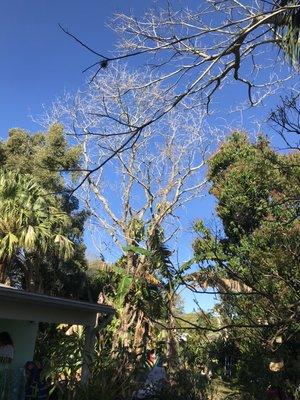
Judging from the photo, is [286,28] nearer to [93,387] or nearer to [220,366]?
[93,387]

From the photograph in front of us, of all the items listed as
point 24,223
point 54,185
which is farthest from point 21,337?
point 54,185

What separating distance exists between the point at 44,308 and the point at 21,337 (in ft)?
12.5

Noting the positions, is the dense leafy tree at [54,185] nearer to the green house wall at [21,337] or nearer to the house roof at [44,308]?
the green house wall at [21,337]

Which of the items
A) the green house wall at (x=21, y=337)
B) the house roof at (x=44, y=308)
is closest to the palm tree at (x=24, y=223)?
the green house wall at (x=21, y=337)

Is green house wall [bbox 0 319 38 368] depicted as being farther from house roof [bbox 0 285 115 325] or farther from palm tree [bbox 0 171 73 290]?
palm tree [bbox 0 171 73 290]

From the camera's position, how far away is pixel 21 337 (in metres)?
12.8

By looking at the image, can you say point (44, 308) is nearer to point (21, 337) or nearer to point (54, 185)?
point (21, 337)

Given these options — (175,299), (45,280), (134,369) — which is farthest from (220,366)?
(45,280)

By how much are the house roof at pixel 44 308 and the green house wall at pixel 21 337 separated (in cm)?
265

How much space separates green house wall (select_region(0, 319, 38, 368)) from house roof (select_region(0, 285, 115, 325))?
2.65 meters

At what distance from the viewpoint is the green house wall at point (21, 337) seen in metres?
12.6

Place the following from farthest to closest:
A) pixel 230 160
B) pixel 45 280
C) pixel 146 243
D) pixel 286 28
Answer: pixel 45 280 < pixel 230 160 < pixel 146 243 < pixel 286 28

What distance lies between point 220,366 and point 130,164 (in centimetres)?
980

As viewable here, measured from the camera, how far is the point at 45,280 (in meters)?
21.3
